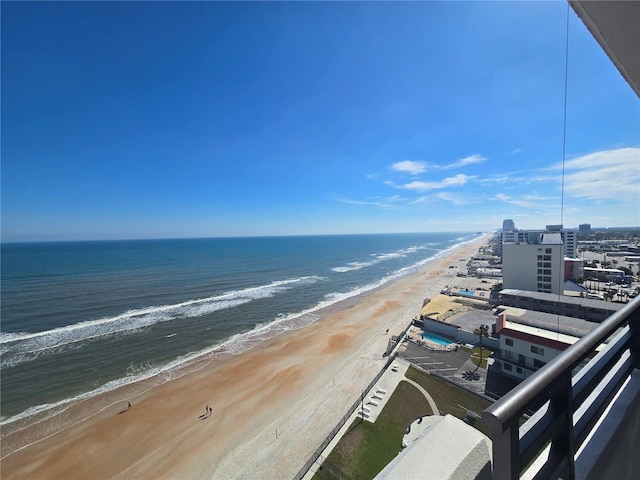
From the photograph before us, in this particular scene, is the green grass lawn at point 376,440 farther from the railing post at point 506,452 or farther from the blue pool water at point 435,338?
the railing post at point 506,452

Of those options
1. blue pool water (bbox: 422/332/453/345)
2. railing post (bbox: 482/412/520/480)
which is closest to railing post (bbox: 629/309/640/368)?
railing post (bbox: 482/412/520/480)

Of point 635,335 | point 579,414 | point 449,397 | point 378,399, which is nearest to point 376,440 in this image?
point 378,399

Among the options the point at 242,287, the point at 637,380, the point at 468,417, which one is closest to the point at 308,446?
the point at 468,417

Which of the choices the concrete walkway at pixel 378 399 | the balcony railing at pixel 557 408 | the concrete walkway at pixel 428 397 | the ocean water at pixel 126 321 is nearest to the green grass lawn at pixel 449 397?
the concrete walkway at pixel 428 397

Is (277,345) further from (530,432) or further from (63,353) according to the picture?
(530,432)

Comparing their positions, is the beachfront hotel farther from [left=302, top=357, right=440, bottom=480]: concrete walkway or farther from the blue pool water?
the blue pool water

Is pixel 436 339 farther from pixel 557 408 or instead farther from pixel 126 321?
pixel 126 321

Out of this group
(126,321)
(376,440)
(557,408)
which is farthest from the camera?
(126,321)
